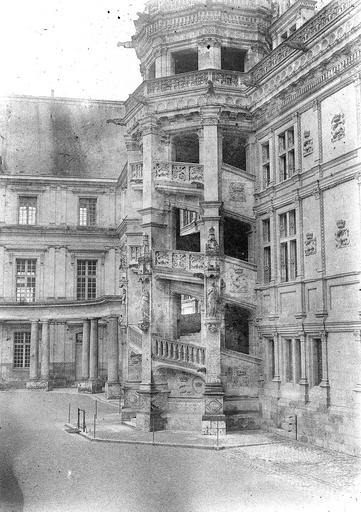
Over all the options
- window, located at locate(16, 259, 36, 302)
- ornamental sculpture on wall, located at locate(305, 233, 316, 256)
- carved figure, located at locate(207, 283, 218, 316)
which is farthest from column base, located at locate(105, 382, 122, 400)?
ornamental sculpture on wall, located at locate(305, 233, 316, 256)

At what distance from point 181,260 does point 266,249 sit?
2.90m

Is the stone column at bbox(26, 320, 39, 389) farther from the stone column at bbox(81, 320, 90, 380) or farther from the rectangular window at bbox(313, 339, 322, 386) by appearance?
the rectangular window at bbox(313, 339, 322, 386)

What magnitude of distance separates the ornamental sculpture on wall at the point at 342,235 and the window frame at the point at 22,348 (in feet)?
88.8

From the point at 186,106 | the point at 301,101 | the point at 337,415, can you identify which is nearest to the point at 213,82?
the point at 186,106

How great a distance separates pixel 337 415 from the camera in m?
17.1

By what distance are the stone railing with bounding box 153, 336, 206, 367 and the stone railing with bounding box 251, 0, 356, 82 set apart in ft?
29.8

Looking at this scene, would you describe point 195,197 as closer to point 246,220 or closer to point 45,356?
point 246,220

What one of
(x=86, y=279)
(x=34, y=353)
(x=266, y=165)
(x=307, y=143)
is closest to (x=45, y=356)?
(x=34, y=353)

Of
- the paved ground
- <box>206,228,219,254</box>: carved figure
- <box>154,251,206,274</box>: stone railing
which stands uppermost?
<box>206,228,219,254</box>: carved figure

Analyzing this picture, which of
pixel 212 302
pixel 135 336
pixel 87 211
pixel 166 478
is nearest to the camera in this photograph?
pixel 166 478

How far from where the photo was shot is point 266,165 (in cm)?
2225

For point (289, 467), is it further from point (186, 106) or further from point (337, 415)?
point (186, 106)

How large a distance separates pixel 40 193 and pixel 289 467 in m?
29.2

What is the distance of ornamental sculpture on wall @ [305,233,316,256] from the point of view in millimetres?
18609
